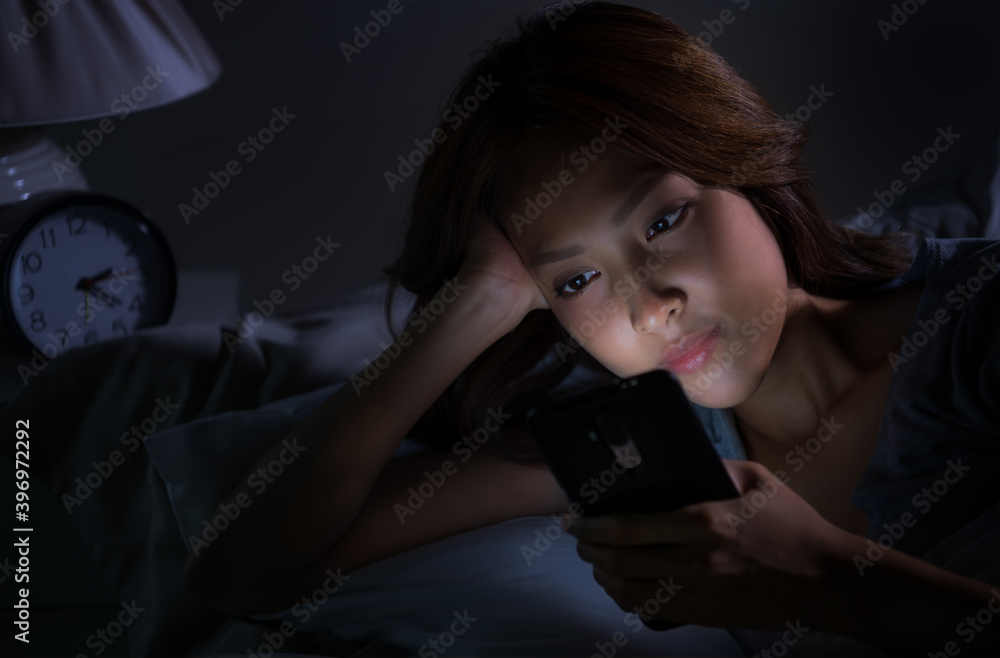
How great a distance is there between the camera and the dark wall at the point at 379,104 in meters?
1.83

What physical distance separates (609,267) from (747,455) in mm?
401

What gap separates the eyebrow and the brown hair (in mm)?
24

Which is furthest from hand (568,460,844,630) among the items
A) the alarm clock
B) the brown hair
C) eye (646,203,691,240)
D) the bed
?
the alarm clock

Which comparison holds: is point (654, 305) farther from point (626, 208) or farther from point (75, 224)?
point (75, 224)

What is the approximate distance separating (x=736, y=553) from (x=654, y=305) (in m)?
0.29

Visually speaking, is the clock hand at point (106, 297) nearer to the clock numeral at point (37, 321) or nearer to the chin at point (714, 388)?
the clock numeral at point (37, 321)

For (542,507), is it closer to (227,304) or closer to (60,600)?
(60,600)

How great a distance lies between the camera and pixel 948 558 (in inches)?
32.0

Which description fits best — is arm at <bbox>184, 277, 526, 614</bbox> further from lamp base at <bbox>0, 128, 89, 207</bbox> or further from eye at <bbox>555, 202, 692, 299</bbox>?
lamp base at <bbox>0, 128, 89, 207</bbox>

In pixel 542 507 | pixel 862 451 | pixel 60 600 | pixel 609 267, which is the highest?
pixel 609 267

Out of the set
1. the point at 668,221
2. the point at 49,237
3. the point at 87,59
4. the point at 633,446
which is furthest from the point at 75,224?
the point at 633,446

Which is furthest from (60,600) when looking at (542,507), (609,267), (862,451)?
(862,451)

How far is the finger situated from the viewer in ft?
2.36

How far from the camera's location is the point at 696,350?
3.09 feet
